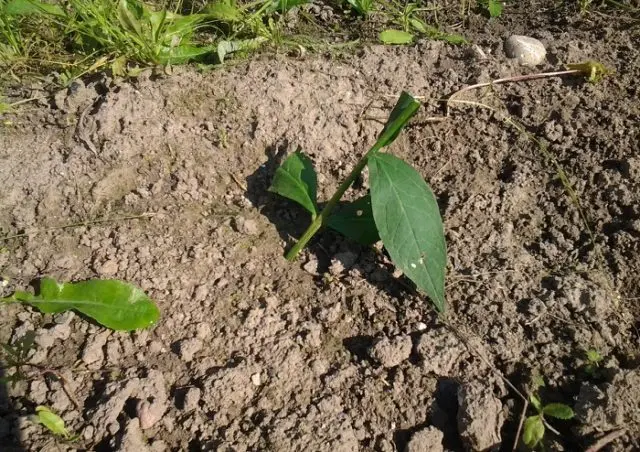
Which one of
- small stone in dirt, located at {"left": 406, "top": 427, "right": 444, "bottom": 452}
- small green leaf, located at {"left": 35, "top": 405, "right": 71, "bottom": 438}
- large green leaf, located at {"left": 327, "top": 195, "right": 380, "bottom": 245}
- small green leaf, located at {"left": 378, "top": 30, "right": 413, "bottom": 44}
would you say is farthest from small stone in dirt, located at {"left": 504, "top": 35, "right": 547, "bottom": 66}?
small green leaf, located at {"left": 35, "top": 405, "right": 71, "bottom": 438}

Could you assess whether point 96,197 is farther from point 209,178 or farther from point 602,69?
point 602,69

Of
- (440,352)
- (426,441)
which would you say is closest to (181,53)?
(440,352)

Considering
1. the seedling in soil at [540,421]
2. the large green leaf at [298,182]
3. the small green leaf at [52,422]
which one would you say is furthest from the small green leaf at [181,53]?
the seedling in soil at [540,421]

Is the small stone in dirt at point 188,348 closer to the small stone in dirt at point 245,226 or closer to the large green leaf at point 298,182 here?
the small stone in dirt at point 245,226

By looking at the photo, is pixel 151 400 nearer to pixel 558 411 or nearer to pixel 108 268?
pixel 108 268

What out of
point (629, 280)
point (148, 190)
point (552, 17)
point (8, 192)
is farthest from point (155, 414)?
point (552, 17)

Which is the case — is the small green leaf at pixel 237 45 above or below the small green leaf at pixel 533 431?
above
